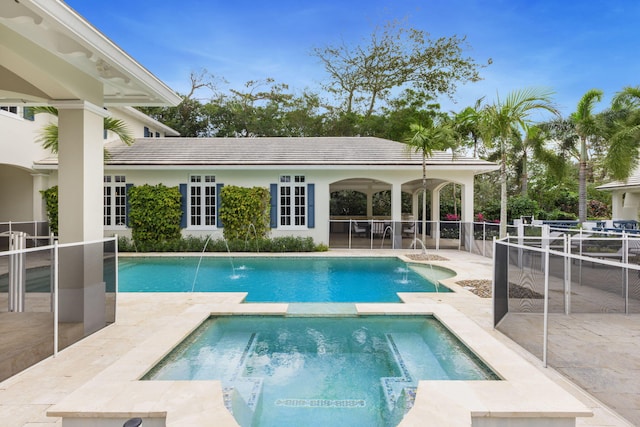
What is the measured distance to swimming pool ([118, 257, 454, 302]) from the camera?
333 inches

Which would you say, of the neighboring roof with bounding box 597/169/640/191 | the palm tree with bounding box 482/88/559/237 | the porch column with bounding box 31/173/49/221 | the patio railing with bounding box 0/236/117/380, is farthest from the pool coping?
the neighboring roof with bounding box 597/169/640/191

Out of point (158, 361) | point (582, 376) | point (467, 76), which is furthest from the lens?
point (467, 76)

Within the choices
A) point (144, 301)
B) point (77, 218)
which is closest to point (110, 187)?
point (144, 301)

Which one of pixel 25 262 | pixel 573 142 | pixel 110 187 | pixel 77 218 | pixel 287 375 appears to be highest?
pixel 573 142

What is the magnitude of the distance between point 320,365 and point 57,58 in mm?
4933

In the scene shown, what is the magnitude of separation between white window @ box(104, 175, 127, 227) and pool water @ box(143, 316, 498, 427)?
1129cm

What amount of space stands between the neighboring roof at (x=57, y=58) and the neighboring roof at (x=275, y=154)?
9154 mm

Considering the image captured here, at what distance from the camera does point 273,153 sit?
16375mm

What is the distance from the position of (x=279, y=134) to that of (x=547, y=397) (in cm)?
2786

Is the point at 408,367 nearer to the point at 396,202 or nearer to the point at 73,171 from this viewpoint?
the point at 73,171

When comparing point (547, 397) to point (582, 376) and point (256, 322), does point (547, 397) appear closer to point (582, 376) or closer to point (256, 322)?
point (582, 376)

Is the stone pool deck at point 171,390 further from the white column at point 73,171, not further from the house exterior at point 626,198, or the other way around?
the house exterior at point 626,198

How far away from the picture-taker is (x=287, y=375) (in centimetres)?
416

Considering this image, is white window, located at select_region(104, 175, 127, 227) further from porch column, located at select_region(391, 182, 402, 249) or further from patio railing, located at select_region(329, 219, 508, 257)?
porch column, located at select_region(391, 182, 402, 249)
